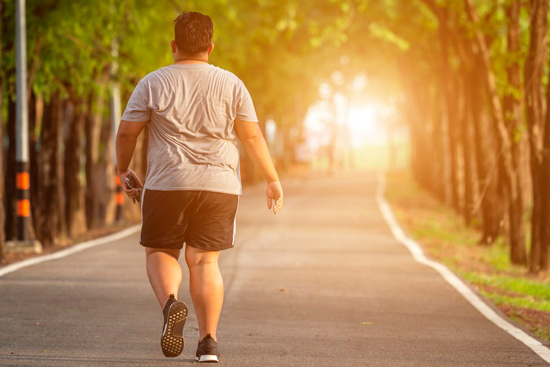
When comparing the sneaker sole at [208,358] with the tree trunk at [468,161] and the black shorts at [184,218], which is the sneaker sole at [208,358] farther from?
the tree trunk at [468,161]

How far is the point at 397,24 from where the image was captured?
30.4 metres

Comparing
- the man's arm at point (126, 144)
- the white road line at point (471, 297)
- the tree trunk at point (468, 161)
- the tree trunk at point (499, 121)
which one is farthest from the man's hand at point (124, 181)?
the tree trunk at point (468, 161)

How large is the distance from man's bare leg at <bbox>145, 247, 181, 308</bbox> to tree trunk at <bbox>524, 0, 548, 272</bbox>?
Result: 8.70 meters

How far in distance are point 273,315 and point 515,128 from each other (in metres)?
8.00

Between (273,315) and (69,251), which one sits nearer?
(273,315)

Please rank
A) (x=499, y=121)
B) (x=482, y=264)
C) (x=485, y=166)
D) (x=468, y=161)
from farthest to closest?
(x=468, y=161) → (x=485, y=166) → (x=499, y=121) → (x=482, y=264)

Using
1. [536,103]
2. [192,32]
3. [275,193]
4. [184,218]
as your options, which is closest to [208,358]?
[184,218]

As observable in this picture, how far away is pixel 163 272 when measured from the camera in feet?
21.0

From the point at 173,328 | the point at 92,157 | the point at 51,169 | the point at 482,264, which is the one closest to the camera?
the point at 173,328

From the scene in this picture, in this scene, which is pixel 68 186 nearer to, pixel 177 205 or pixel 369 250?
pixel 369 250

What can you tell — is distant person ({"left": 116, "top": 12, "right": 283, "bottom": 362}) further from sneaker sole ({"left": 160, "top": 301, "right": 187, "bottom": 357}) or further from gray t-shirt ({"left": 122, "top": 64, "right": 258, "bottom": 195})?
sneaker sole ({"left": 160, "top": 301, "right": 187, "bottom": 357})

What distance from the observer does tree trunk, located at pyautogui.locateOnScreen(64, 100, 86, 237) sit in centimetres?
2212

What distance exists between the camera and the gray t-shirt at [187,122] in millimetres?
6328

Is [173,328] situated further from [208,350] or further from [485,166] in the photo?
[485,166]
